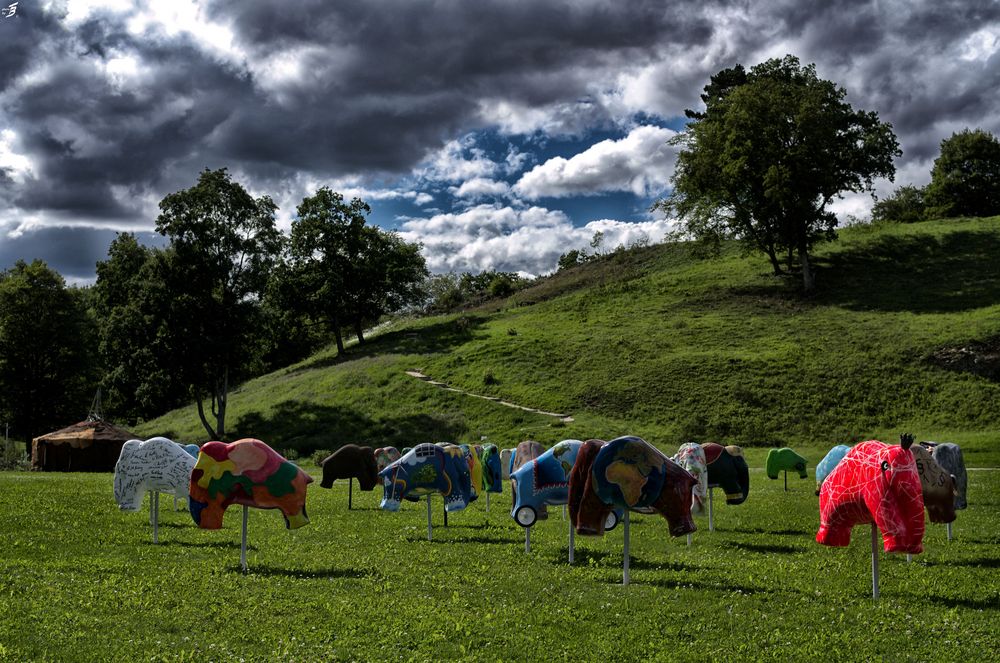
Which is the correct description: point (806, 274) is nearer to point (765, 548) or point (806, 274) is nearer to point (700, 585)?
point (765, 548)

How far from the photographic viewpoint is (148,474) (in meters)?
19.8

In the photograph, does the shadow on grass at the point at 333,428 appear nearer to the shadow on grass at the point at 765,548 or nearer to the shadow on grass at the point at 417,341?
the shadow on grass at the point at 417,341

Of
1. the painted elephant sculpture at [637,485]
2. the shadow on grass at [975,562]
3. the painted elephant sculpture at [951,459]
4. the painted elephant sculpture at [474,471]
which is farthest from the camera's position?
the painted elephant sculpture at [474,471]

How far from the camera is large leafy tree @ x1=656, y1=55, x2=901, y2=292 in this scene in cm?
6781

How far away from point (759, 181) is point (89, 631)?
67619 millimetres

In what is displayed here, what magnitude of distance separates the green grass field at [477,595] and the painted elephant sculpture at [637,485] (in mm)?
1354

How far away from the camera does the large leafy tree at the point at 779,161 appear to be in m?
67.8

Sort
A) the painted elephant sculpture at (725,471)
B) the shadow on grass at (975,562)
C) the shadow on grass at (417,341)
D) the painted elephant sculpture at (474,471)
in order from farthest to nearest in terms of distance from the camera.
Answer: the shadow on grass at (417,341) < the painted elephant sculpture at (474,471) < the painted elephant sculpture at (725,471) < the shadow on grass at (975,562)

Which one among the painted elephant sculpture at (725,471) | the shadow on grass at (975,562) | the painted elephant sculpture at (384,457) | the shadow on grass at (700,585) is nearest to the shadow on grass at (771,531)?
the painted elephant sculpture at (725,471)

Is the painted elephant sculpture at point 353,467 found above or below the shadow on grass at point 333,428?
below

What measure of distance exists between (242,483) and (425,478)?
16.4 feet

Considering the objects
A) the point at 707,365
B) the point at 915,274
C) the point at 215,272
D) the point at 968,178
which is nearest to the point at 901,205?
the point at 968,178

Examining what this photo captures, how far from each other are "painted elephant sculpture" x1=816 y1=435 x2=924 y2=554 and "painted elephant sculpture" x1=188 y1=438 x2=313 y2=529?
1001 centimetres

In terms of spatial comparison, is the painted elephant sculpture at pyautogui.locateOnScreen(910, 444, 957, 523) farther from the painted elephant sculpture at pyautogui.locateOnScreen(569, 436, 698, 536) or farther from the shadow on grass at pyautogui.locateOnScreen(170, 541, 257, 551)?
the shadow on grass at pyautogui.locateOnScreen(170, 541, 257, 551)
